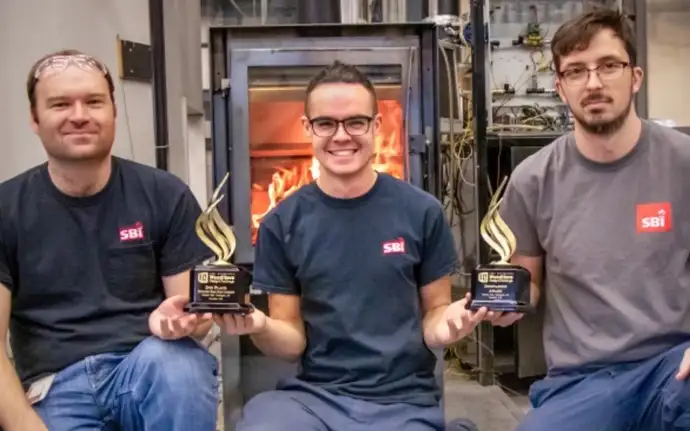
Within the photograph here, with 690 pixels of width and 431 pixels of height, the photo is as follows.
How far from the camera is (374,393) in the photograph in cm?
148

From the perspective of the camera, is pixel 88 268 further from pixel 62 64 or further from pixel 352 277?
pixel 352 277

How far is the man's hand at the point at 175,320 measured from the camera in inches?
54.2

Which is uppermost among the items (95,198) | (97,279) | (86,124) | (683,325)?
(86,124)

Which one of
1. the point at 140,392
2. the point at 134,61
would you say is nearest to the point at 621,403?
the point at 140,392

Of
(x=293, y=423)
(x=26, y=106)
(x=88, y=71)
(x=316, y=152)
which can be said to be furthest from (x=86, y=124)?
(x=26, y=106)

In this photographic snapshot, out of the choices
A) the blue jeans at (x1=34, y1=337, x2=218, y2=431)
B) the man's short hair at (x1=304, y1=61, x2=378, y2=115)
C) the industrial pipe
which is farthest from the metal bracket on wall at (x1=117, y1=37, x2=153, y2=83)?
the blue jeans at (x1=34, y1=337, x2=218, y2=431)

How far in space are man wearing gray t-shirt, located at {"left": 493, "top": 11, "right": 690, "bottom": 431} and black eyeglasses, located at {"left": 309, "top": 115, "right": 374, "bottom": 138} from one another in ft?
1.27

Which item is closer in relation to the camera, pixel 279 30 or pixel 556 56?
pixel 556 56

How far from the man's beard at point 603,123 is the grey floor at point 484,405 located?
4.36 ft

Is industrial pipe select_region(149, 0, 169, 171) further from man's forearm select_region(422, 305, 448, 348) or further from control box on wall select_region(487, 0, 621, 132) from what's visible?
control box on wall select_region(487, 0, 621, 132)

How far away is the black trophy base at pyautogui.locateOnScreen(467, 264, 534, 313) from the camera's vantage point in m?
1.35

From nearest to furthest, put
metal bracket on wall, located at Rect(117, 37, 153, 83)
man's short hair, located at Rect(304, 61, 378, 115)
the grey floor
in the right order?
man's short hair, located at Rect(304, 61, 378, 115) → metal bracket on wall, located at Rect(117, 37, 153, 83) → the grey floor

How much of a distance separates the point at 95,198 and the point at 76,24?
3.28 feet

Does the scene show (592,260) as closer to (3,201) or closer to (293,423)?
(293,423)
